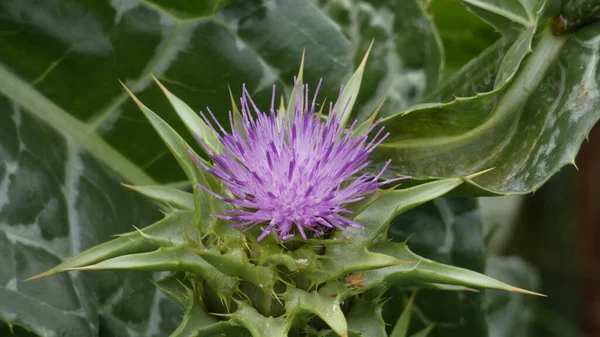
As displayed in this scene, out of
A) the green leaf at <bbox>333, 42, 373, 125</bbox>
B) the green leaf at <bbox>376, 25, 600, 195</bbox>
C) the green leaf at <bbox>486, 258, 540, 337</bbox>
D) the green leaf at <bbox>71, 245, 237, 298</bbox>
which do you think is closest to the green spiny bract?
the green leaf at <bbox>71, 245, 237, 298</bbox>

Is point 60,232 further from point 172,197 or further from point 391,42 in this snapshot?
point 391,42

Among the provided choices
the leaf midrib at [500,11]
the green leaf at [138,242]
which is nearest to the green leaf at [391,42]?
the leaf midrib at [500,11]

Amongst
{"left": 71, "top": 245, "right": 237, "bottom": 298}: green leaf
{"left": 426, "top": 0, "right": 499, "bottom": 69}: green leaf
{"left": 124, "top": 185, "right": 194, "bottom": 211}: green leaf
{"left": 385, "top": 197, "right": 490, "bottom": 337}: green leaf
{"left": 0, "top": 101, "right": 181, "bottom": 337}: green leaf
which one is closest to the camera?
{"left": 71, "top": 245, "right": 237, "bottom": 298}: green leaf

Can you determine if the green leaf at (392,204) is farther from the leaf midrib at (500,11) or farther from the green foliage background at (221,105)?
the leaf midrib at (500,11)

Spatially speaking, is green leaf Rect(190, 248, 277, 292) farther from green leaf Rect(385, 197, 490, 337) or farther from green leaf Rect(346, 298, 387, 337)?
green leaf Rect(385, 197, 490, 337)

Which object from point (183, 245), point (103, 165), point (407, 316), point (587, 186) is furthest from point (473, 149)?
point (587, 186)

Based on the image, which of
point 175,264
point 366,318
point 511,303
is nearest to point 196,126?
→ point 175,264
